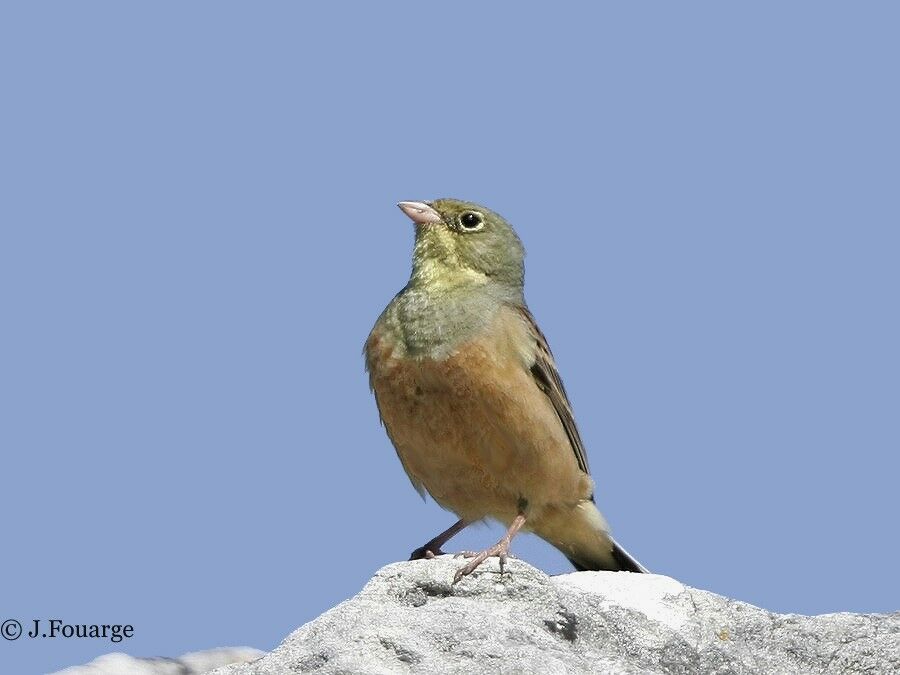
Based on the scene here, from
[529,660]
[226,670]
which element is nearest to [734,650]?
[529,660]

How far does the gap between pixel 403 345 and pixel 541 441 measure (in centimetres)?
89

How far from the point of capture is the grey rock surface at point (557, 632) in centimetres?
491

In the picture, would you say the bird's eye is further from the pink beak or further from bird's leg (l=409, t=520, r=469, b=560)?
bird's leg (l=409, t=520, r=469, b=560)

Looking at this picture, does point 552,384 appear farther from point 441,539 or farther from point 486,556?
point 486,556

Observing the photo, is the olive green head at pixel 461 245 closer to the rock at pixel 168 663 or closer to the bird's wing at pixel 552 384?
the bird's wing at pixel 552 384

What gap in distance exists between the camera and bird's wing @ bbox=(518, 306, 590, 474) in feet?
25.7

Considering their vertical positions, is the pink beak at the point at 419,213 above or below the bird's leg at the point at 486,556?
above

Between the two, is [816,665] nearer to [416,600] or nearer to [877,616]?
[877,616]

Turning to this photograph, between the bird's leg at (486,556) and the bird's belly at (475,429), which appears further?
the bird's belly at (475,429)

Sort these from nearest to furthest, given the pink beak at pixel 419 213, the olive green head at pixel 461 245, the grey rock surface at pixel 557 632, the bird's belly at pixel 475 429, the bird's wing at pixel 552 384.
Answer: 1. the grey rock surface at pixel 557 632
2. the bird's belly at pixel 475 429
3. the bird's wing at pixel 552 384
4. the olive green head at pixel 461 245
5. the pink beak at pixel 419 213

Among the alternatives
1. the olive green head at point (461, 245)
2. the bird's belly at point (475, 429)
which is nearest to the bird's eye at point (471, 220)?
the olive green head at point (461, 245)

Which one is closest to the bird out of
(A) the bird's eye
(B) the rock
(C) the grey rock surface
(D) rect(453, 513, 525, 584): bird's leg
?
(A) the bird's eye

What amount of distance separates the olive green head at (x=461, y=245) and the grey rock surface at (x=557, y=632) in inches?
91.4

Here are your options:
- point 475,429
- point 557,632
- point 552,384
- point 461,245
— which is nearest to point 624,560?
point 552,384
